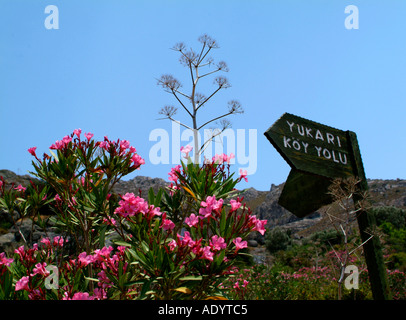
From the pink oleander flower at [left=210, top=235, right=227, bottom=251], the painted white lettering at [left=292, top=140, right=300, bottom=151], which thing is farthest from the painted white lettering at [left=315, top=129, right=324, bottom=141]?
the pink oleander flower at [left=210, top=235, right=227, bottom=251]

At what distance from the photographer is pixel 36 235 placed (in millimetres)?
17062

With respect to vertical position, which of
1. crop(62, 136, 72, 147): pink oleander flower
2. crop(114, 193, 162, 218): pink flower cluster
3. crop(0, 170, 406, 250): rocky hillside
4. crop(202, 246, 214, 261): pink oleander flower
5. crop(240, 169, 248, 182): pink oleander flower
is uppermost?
crop(0, 170, 406, 250): rocky hillside

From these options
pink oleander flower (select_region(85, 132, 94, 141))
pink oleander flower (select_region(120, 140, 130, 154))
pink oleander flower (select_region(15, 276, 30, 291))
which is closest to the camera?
pink oleander flower (select_region(15, 276, 30, 291))

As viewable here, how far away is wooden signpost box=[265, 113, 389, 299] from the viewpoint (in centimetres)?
349

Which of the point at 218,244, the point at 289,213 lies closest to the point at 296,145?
the point at 218,244

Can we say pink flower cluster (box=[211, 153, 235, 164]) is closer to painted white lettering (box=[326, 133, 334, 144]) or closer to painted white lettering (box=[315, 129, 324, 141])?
painted white lettering (box=[315, 129, 324, 141])

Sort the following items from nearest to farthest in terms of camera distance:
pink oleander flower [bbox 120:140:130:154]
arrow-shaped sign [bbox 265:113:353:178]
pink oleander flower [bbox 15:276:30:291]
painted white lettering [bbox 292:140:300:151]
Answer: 1. pink oleander flower [bbox 15:276:30:291]
2. pink oleander flower [bbox 120:140:130:154]
3. arrow-shaped sign [bbox 265:113:353:178]
4. painted white lettering [bbox 292:140:300:151]

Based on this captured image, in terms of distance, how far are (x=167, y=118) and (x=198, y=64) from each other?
2.75m

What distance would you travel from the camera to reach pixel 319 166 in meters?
3.64

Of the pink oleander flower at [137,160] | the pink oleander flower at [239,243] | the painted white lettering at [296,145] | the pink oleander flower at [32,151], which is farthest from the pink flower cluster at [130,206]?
the painted white lettering at [296,145]

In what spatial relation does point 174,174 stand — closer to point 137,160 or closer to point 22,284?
point 137,160

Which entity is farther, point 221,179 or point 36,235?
point 36,235
